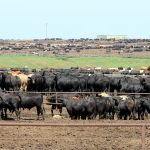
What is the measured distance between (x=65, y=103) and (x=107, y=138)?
23.3ft

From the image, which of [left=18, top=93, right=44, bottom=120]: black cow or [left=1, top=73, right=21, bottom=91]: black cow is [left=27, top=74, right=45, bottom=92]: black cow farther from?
[left=18, top=93, right=44, bottom=120]: black cow

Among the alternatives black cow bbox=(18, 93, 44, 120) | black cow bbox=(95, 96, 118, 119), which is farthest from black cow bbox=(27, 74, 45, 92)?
black cow bbox=(95, 96, 118, 119)

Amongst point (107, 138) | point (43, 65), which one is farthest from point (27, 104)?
point (43, 65)

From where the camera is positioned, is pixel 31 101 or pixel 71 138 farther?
pixel 31 101

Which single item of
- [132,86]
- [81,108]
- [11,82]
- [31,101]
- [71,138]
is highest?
[71,138]

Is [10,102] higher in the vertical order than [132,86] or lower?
higher

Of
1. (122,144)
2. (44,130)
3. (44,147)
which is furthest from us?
(44,130)

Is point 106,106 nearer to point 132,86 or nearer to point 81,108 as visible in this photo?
point 81,108

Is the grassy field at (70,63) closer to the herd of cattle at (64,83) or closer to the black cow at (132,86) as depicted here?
the herd of cattle at (64,83)

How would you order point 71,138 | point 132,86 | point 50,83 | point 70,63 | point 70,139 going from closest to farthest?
1. point 70,139
2. point 71,138
3. point 132,86
4. point 50,83
5. point 70,63

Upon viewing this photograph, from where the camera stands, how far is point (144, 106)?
2258 cm

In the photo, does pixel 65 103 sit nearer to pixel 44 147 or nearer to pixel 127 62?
pixel 44 147

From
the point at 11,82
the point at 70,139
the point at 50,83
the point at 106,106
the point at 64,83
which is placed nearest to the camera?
Result: the point at 70,139

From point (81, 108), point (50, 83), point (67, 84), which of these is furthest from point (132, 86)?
point (81, 108)
